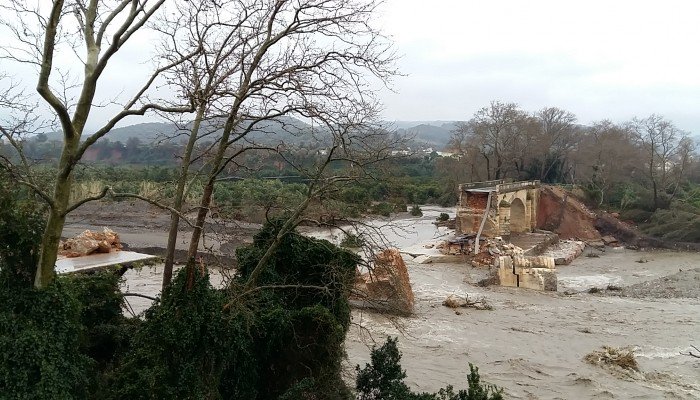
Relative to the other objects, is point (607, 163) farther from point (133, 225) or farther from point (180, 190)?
point (180, 190)

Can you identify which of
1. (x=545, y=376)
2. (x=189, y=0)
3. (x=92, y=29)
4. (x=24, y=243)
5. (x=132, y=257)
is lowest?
(x=545, y=376)

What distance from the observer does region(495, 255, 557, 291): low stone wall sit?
24.0 m

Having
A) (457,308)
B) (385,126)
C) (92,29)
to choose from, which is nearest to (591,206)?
(457,308)

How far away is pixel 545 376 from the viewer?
45.4 ft

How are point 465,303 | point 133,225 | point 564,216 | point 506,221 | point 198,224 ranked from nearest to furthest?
point 198,224 < point 465,303 < point 506,221 < point 133,225 < point 564,216

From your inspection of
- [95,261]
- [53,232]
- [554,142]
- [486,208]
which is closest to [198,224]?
[53,232]

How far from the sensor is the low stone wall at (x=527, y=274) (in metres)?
24.0

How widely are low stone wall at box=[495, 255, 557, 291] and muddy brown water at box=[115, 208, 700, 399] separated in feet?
1.89

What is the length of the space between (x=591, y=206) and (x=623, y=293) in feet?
72.1

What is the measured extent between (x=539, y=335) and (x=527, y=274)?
6954 mm

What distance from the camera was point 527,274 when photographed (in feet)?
79.7

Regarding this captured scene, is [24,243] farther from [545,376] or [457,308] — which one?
[457,308]

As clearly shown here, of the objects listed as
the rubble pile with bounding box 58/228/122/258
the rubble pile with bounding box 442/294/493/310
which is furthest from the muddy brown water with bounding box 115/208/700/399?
the rubble pile with bounding box 58/228/122/258

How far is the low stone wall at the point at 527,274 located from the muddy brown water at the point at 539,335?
577mm
